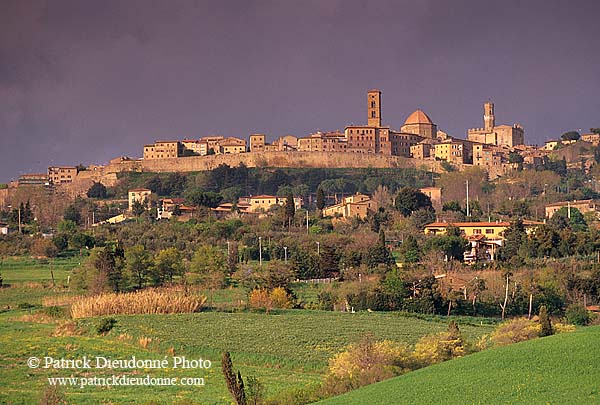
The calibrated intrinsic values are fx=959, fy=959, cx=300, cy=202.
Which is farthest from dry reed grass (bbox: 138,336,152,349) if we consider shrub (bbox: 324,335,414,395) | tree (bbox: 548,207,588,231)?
tree (bbox: 548,207,588,231)

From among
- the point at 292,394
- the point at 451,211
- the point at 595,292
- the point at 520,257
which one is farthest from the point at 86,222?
the point at 292,394

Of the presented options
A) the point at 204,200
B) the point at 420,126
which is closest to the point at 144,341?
the point at 204,200

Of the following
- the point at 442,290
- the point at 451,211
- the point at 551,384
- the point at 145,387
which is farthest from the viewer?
the point at 451,211

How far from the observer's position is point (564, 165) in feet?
272

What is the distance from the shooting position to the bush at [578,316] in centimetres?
3031

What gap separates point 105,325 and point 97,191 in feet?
167

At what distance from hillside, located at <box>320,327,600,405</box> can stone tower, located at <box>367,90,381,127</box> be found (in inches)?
3117

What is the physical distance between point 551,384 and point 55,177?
76036 mm

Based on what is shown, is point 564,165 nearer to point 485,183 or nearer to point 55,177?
point 485,183

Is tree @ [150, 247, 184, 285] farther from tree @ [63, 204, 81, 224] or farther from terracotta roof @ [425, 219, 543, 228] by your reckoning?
tree @ [63, 204, 81, 224]

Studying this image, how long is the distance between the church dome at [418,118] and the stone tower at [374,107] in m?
3.03

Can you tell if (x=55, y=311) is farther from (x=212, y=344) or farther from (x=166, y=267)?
(x=166, y=267)

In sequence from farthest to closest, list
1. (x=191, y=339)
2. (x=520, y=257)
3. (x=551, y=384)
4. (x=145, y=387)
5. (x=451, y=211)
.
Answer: (x=451, y=211) < (x=520, y=257) < (x=191, y=339) < (x=145, y=387) < (x=551, y=384)

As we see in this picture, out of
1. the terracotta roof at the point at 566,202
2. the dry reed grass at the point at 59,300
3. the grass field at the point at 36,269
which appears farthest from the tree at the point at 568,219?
A: the dry reed grass at the point at 59,300
